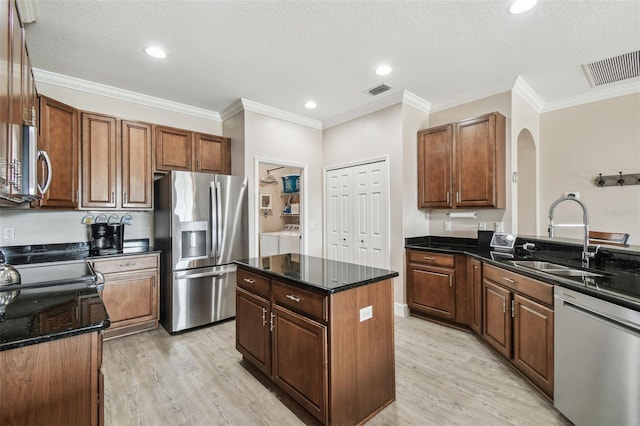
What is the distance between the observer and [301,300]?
76.4 inches

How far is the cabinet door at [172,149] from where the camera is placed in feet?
12.3

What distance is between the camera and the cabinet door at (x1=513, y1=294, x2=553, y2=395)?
6.72 ft

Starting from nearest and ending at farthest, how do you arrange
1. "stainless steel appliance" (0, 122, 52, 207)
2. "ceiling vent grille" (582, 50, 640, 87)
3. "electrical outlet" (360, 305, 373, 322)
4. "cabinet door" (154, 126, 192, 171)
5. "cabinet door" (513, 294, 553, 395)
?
1. "stainless steel appliance" (0, 122, 52, 207)
2. "electrical outlet" (360, 305, 373, 322)
3. "cabinet door" (513, 294, 553, 395)
4. "ceiling vent grille" (582, 50, 640, 87)
5. "cabinet door" (154, 126, 192, 171)

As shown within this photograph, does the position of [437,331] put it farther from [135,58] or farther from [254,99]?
[135,58]

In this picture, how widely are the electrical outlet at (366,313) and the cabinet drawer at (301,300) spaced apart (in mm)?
288

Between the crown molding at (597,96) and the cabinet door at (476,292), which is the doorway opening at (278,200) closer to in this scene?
the cabinet door at (476,292)

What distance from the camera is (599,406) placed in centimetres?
165

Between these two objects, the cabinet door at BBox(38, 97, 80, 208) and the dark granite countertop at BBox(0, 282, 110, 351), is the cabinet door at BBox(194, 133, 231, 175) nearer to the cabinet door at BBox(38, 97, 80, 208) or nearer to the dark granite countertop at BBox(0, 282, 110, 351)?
the cabinet door at BBox(38, 97, 80, 208)

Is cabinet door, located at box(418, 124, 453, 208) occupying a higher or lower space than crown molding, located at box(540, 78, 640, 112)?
lower

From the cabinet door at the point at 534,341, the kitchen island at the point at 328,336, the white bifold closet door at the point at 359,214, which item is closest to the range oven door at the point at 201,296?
the kitchen island at the point at 328,336

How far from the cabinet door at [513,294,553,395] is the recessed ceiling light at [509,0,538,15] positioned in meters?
2.20

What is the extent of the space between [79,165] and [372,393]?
3669 millimetres

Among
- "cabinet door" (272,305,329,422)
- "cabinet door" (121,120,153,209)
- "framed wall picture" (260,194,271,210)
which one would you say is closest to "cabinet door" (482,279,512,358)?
"cabinet door" (272,305,329,422)

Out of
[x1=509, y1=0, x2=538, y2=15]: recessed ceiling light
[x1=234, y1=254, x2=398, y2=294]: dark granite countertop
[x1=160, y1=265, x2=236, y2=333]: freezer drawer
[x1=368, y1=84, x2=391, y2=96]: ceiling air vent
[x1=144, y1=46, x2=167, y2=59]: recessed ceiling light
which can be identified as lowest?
[x1=160, y1=265, x2=236, y2=333]: freezer drawer
